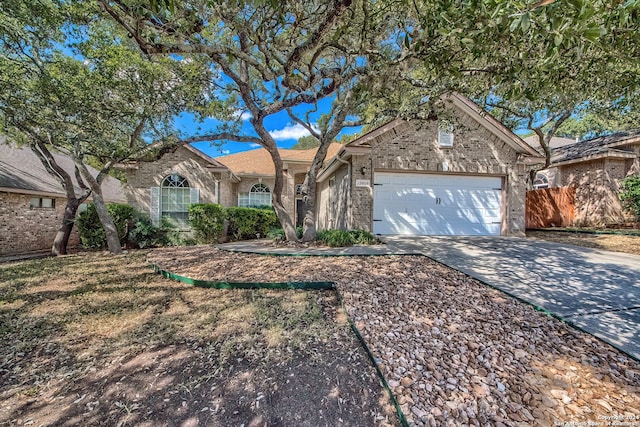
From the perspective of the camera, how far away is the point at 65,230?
945 centimetres

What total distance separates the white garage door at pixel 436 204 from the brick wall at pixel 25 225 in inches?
511

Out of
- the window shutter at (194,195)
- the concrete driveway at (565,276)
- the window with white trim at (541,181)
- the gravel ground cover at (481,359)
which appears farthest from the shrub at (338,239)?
the window with white trim at (541,181)

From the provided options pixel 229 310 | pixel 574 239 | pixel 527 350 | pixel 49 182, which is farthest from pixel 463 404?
pixel 49 182

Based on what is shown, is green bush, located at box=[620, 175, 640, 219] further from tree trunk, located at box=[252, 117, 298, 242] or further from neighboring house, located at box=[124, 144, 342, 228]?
neighboring house, located at box=[124, 144, 342, 228]

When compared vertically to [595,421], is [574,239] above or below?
above

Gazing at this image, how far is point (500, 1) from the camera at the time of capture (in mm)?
2324

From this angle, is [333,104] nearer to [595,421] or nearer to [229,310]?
[229,310]

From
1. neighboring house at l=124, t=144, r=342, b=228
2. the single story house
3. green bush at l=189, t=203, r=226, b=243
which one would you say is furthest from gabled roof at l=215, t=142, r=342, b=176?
the single story house

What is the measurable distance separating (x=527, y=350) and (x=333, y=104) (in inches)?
299

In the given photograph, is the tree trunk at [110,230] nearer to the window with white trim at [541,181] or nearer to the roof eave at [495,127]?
the roof eave at [495,127]

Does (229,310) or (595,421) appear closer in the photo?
(595,421)

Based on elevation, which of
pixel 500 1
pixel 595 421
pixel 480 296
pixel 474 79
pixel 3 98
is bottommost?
pixel 595 421

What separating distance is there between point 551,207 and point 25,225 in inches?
892

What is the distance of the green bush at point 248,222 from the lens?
36.3 feet
